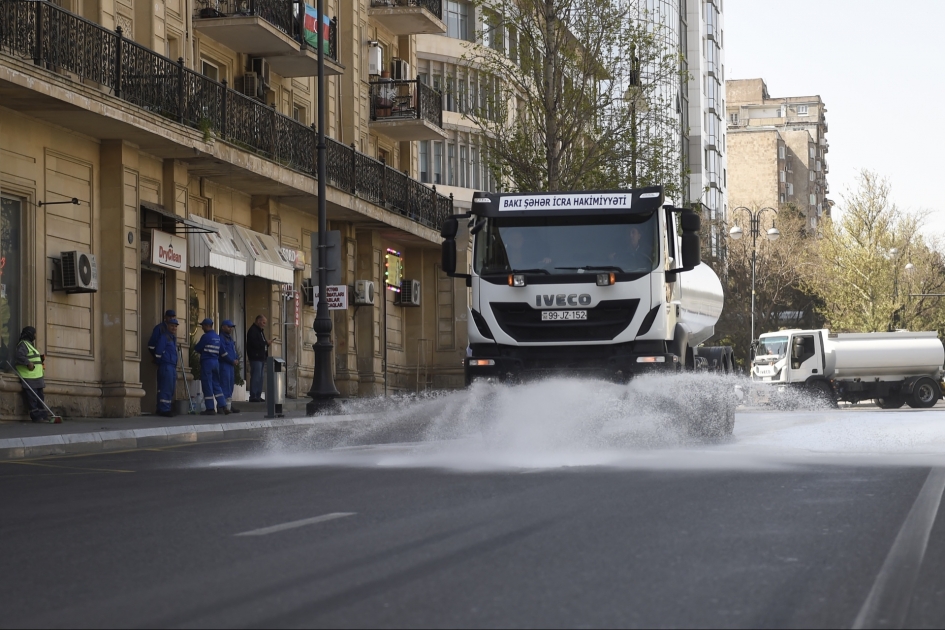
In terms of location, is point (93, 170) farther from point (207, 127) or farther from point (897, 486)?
point (897, 486)

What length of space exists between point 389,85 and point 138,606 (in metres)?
34.3

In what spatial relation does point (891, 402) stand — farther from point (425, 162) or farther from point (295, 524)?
point (295, 524)

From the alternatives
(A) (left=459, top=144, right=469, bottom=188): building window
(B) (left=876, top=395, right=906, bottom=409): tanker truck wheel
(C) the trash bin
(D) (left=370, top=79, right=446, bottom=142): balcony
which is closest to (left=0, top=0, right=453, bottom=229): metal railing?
(D) (left=370, top=79, right=446, bottom=142): balcony

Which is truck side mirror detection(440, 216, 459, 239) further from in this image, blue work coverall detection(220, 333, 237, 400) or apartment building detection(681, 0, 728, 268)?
apartment building detection(681, 0, 728, 268)

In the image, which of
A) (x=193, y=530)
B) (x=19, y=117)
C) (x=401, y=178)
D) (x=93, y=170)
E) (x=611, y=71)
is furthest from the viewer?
(x=401, y=178)

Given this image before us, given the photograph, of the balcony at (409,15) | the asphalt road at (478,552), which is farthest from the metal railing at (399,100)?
the asphalt road at (478,552)

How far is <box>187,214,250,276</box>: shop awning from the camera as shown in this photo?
90.2 feet

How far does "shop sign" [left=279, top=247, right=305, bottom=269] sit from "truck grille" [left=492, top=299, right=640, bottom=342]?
16.5m

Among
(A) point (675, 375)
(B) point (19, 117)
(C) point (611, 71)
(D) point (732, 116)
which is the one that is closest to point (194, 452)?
(A) point (675, 375)

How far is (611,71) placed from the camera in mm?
35750

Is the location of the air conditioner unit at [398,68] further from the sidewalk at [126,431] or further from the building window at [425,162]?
the sidewalk at [126,431]

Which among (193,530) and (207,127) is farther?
(207,127)

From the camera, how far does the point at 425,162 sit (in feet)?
147

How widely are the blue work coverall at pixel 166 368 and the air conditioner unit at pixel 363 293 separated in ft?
40.7
